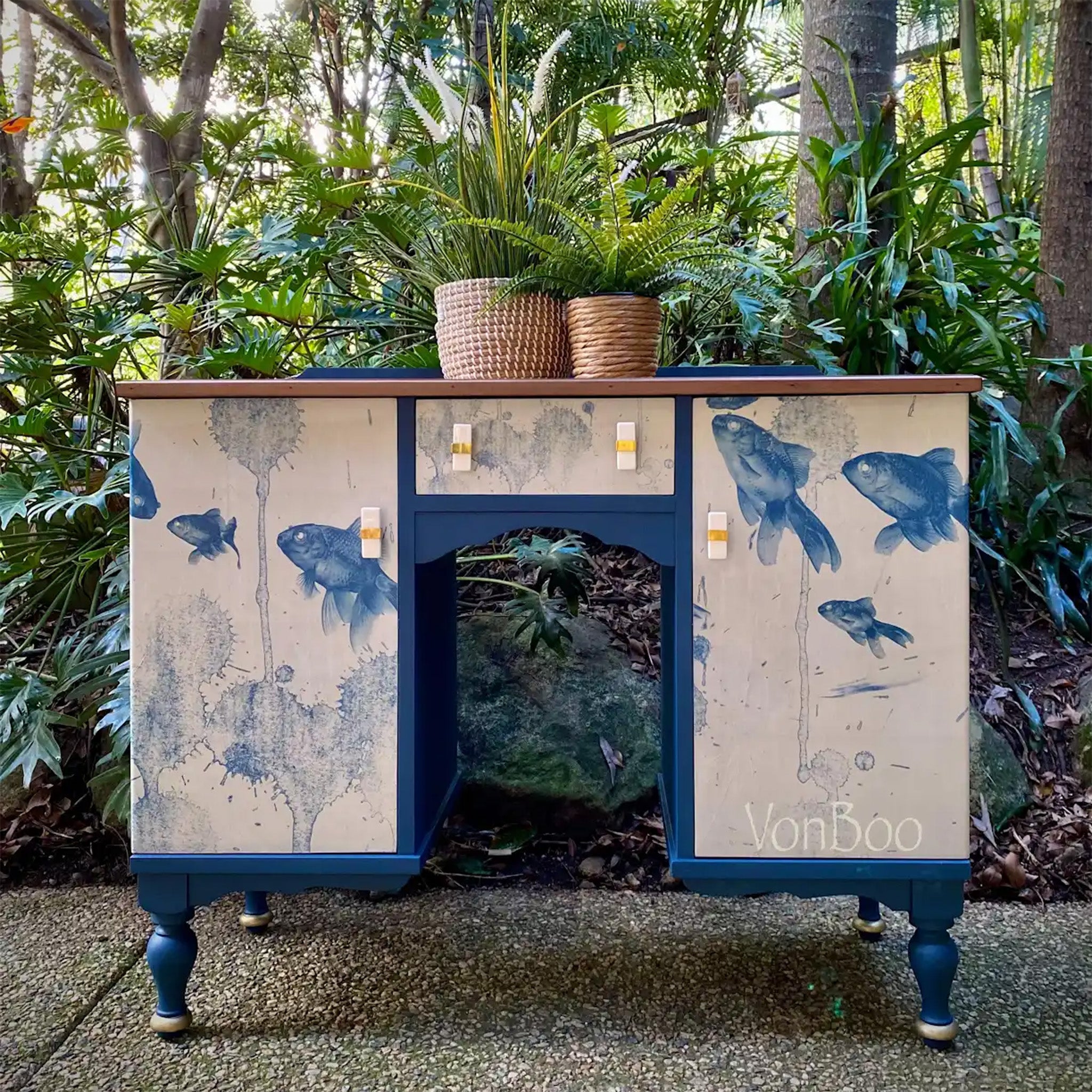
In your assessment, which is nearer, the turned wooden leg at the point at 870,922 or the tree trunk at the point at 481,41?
the turned wooden leg at the point at 870,922

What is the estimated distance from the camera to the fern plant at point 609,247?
1.44 metres

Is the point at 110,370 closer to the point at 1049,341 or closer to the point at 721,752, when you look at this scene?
the point at 721,752

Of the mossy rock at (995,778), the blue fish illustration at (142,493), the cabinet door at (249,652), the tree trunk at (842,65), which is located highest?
the tree trunk at (842,65)

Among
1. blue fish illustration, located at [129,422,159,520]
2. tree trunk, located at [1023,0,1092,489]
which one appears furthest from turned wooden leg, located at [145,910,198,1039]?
tree trunk, located at [1023,0,1092,489]

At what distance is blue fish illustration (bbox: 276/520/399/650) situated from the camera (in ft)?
4.59

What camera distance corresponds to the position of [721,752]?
1.39 metres

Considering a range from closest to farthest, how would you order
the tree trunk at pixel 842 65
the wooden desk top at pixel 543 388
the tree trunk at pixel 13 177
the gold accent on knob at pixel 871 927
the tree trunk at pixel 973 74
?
the wooden desk top at pixel 543 388
the gold accent on knob at pixel 871 927
the tree trunk at pixel 842 65
the tree trunk at pixel 973 74
the tree trunk at pixel 13 177

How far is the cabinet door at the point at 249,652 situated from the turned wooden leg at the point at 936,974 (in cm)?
93

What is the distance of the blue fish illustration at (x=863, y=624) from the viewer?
1.36 metres

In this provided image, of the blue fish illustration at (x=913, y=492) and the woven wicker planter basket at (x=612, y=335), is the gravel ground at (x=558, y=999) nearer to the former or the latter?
the blue fish illustration at (x=913, y=492)

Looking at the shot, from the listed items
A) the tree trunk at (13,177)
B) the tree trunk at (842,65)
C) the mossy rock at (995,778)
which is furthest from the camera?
the tree trunk at (13,177)

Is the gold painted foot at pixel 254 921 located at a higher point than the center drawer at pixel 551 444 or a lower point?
lower

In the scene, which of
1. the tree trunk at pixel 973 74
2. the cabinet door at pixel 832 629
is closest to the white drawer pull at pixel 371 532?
the cabinet door at pixel 832 629

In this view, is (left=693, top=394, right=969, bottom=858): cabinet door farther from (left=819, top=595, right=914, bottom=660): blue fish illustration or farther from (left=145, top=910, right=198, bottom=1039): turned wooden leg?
(left=145, top=910, right=198, bottom=1039): turned wooden leg
